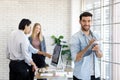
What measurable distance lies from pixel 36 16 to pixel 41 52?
218 centimetres

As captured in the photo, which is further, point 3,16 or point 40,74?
point 3,16

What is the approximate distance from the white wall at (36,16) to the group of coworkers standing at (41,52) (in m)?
1.75

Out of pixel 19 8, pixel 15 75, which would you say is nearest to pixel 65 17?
pixel 19 8

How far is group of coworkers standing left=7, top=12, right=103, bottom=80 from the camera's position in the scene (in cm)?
310

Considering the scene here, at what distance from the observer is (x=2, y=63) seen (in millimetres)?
7203

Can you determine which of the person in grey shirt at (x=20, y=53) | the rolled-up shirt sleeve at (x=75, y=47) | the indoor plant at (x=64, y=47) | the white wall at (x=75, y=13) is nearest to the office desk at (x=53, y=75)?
the person in grey shirt at (x=20, y=53)

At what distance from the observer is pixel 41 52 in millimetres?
5344

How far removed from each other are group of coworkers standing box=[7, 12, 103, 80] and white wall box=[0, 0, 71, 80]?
5.74 feet

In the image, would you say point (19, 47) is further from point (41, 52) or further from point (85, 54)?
point (85, 54)

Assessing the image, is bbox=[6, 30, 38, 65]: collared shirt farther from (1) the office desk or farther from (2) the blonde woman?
(2) the blonde woman

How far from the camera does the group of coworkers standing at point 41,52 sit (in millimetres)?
3096

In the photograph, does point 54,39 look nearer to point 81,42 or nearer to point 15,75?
point 15,75

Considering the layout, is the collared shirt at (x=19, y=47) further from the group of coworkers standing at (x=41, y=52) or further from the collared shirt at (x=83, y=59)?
the collared shirt at (x=83, y=59)

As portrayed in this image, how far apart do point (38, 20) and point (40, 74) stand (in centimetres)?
314
